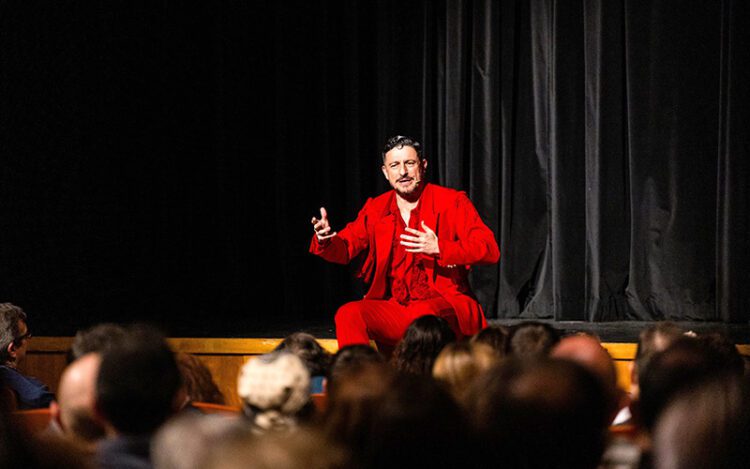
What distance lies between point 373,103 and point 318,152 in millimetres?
461

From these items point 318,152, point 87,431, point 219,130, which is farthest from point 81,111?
point 87,431

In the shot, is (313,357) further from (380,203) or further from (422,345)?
(380,203)

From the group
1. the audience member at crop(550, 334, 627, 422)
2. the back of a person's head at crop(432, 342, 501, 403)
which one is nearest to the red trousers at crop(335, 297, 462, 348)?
the back of a person's head at crop(432, 342, 501, 403)

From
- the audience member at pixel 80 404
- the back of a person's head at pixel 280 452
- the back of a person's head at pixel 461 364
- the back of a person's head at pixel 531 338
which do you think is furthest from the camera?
the back of a person's head at pixel 531 338

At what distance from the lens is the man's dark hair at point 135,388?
1.57 meters

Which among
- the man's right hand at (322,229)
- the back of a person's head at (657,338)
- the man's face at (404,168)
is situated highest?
the man's face at (404,168)

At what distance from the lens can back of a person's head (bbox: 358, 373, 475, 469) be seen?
135cm

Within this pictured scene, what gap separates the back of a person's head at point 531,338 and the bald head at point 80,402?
115cm

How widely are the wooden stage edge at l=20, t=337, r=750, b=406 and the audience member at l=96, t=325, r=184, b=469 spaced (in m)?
2.69

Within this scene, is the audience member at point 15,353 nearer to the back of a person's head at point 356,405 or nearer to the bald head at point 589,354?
the bald head at point 589,354

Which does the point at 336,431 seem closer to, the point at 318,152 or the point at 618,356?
the point at 618,356

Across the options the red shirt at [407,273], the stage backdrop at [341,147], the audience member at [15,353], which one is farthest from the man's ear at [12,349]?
the red shirt at [407,273]

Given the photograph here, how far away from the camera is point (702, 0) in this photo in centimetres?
530

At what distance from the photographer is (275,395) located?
1793 millimetres
